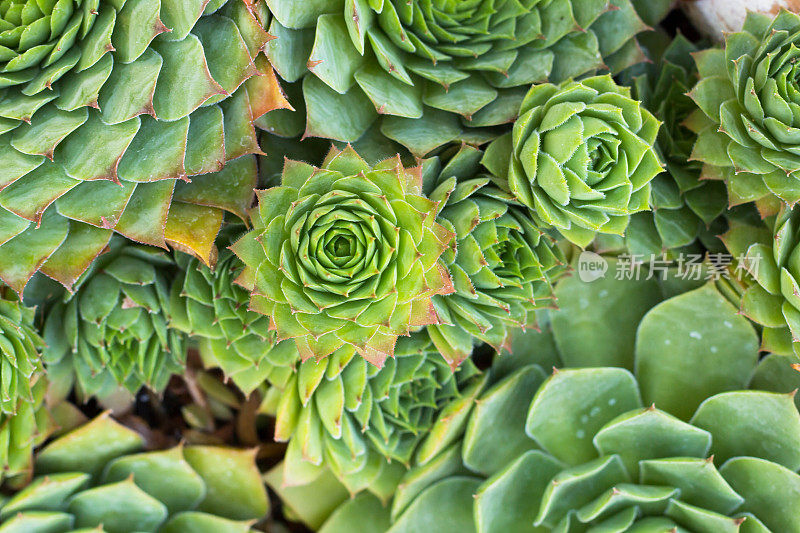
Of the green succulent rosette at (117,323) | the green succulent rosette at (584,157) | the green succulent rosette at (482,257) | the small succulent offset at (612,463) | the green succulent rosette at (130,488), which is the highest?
the green succulent rosette at (584,157)

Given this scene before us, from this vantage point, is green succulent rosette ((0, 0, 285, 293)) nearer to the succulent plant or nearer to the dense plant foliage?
the dense plant foliage

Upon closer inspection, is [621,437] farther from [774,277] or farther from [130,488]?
[130,488]

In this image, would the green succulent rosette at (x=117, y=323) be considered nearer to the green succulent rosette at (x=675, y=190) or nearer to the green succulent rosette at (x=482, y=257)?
the green succulent rosette at (x=482, y=257)

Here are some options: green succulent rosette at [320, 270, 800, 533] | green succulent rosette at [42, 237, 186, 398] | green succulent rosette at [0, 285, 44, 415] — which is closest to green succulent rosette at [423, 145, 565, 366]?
green succulent rosette at [320, 270, 800, 533]

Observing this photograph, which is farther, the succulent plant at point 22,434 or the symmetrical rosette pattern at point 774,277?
the succulent plant at point 22,434

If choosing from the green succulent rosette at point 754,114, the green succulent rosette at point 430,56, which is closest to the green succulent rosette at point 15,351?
the green succulent rosette at point 430,56

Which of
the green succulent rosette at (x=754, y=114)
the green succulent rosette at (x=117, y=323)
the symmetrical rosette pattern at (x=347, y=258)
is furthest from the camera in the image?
the green succulent rosette at (x=117, y=323)

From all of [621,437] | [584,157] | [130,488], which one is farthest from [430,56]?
[130,488]
